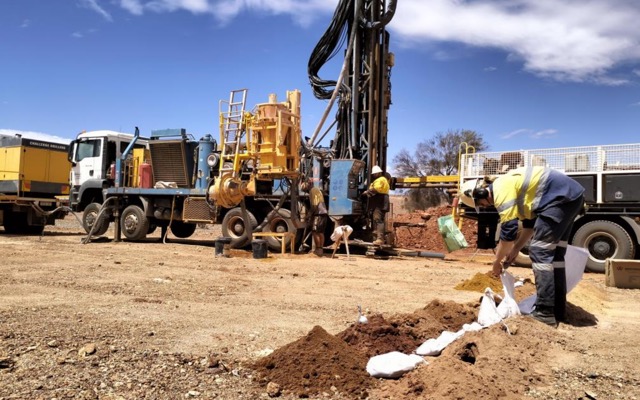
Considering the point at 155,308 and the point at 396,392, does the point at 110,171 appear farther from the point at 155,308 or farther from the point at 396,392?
the point at 396,392

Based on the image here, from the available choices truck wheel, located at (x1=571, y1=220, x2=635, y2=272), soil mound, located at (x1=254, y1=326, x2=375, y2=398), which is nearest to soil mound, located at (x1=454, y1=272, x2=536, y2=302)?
soil mound, located at (x1=254, y1=326, x2=375, y2=398)

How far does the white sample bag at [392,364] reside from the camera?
12.4ft

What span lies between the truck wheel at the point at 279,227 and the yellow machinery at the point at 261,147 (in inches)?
45.4

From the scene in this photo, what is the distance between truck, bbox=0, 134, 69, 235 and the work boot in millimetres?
17106

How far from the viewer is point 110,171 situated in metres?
17.2

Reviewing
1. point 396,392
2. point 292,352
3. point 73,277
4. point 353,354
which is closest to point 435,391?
point 396,392

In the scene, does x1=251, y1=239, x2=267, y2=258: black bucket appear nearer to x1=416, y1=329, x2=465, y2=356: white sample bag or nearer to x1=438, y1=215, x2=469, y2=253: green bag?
x1=438, y1=215, x2=469, y2=253: green bag

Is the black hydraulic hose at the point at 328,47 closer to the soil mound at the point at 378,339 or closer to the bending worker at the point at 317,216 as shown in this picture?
the bending worker at the point at 317,216

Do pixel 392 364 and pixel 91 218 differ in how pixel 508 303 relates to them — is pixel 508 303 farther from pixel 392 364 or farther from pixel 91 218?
pixel 91 218

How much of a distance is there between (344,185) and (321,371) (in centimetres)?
980

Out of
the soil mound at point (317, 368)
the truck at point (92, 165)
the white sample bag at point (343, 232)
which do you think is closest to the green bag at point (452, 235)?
the white sample bag at point (343, 232)

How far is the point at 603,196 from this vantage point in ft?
36.8

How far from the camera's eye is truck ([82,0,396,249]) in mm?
12609

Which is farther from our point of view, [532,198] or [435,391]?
[532,198]
